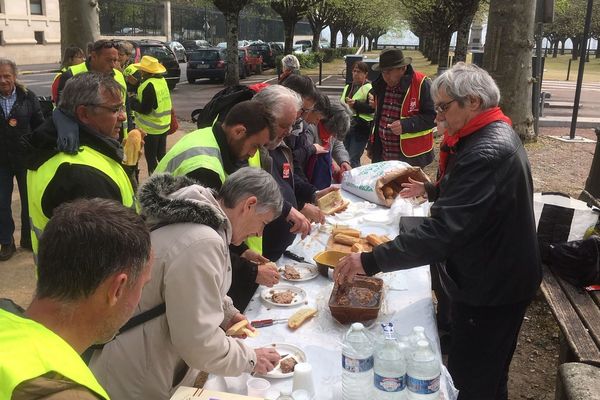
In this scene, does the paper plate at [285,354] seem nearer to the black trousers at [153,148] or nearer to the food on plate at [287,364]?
the food on plate at [287,364]

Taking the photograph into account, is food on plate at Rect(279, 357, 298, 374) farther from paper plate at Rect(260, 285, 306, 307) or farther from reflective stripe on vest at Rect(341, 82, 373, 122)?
reflective stripe on vest at Rect(341, 82, 373, 122)

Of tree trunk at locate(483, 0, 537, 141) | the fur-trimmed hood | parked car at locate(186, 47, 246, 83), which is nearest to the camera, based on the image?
the fur-trimmed hood

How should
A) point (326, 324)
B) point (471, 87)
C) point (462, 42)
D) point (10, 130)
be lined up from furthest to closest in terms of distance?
point (462, 42) → point (10, 130) → point (471, 87) → point (326, 324)

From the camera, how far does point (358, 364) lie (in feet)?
6.16

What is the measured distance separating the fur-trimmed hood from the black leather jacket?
3.05ft

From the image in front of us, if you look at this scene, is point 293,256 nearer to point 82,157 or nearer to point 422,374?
point 82,157

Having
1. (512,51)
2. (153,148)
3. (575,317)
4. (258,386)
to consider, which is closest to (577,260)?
(575,317)

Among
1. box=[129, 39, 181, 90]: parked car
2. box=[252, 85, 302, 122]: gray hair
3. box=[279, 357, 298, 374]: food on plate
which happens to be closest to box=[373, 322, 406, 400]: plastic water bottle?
box=[279, 357, 298, 374]: food on plate

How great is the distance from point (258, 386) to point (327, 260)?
3.83 ft

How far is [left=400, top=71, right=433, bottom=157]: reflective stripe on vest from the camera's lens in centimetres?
570

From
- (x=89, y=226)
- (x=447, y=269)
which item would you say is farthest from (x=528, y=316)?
(x=89, y=226)

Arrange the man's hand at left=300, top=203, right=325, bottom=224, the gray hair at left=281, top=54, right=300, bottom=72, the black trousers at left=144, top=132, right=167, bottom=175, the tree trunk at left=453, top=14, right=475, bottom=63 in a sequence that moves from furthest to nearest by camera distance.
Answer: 1. the tree trunk at left=453, top=14, right=475, bottom=63
2. the black trousers at left=144, top=132, right=167, bottom=175
3. the gray hair at left=281, top=54, right=300, bottom=72
4. the man's hand at left=300, top=203, right=325, bottom=224

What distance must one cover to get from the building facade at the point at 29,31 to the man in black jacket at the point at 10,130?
27969 millimetres

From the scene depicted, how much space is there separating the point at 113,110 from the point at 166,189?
34.5 inches
